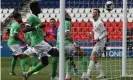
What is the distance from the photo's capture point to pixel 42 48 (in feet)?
33.6

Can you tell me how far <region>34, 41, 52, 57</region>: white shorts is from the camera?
10227 mm

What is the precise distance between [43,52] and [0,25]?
719 inches

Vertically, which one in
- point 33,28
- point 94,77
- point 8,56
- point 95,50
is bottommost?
point 8,56

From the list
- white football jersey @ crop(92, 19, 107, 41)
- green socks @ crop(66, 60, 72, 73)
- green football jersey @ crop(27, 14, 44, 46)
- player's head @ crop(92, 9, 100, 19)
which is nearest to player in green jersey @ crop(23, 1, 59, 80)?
green football jersey @ crop(27, 14, 44, 46)

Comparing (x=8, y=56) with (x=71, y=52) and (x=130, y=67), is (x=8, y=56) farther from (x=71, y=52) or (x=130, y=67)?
(x=71, y=52)

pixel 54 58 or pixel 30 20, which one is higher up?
pixel 30 20

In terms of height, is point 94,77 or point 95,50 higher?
point 95,50

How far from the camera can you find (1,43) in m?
24.9

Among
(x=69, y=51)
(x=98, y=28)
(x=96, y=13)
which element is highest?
(x=96, y=13)

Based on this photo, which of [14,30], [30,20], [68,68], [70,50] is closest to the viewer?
[30,20]

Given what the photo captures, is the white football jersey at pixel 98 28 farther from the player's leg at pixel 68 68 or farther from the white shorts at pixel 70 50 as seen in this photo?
the white shorts at pixel 70 50

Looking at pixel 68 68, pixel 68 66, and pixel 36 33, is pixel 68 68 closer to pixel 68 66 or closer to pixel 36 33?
pixel 68 66

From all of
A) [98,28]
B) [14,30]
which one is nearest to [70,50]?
[98,28]

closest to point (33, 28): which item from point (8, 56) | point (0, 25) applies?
point (8, 56)
